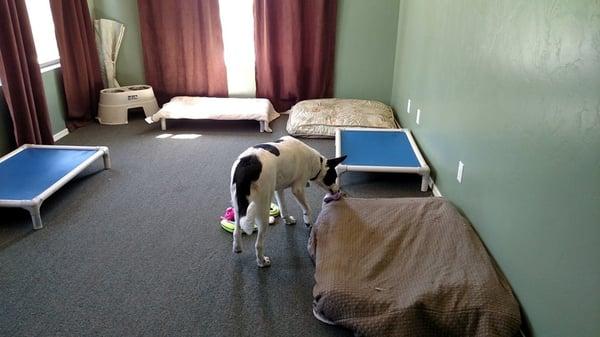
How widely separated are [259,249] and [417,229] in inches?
32.0

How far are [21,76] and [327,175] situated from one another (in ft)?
8.01

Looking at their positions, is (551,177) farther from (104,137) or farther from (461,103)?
(104,137)

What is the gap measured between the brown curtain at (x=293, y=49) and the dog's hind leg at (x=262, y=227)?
2947 mm

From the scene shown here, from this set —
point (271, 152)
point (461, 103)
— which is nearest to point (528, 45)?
point (461, 103)

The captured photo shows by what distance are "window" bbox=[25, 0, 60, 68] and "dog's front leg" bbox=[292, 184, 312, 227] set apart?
9.87ft

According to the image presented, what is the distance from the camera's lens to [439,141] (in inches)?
118

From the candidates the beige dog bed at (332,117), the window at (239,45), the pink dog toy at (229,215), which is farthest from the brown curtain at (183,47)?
the pink dog toy at (229,215)

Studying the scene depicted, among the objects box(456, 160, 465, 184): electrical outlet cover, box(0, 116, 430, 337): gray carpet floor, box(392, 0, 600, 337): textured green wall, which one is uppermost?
box(392, 0, 600, 337): textured green wall

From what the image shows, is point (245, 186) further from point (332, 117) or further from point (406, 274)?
point (332, 117)

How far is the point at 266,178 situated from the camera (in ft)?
6.78

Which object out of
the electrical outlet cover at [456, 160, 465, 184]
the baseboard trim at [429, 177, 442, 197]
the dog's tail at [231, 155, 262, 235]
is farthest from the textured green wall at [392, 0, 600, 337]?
the dog's tail at [231, 155, 262, 235]

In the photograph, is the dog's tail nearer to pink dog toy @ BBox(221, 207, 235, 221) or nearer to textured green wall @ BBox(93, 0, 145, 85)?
pink dog toy @ BBox(221, 207, 235, 221)

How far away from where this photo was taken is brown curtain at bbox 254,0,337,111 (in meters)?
4.63

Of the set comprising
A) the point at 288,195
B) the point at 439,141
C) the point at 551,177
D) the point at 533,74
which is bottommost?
the point at 288,195
